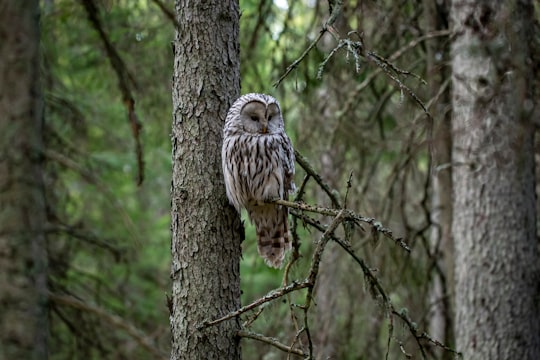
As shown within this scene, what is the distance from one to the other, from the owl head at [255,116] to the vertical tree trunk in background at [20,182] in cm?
196

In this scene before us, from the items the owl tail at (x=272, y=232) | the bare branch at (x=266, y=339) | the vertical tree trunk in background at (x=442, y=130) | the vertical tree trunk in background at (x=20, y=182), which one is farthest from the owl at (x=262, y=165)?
the vertical tree trunk in background at (x=442, y=130)

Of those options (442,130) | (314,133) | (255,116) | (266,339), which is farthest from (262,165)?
(314,133)

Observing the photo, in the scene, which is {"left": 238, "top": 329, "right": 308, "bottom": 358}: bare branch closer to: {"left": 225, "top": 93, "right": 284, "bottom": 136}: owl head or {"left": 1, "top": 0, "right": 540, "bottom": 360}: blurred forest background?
{"left": 225, "top": 93, "right": 284, "bottom": 136}: owl head

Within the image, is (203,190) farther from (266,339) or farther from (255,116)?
(266,339)

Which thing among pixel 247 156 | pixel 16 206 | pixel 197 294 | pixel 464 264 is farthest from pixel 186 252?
pixel 464 264

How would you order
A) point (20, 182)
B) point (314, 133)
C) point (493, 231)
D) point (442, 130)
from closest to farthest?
point (20, 182), point (493, 231), point (442, 130), point (314, 133)

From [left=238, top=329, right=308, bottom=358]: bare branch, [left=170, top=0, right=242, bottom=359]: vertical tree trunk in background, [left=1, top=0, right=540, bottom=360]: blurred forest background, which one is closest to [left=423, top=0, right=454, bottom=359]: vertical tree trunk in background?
[left=1, top=0, right=540, bottom=360]: blurred forest background

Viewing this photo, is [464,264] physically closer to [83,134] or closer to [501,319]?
[501,319]

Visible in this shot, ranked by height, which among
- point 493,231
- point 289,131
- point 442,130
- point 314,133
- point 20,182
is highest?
point 289,131

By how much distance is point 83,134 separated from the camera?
742cm

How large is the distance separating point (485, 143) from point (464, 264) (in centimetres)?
100

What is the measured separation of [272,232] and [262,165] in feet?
1.39

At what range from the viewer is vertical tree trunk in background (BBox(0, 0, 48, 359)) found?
1811mm

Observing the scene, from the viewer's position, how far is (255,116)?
4059 millimetres
